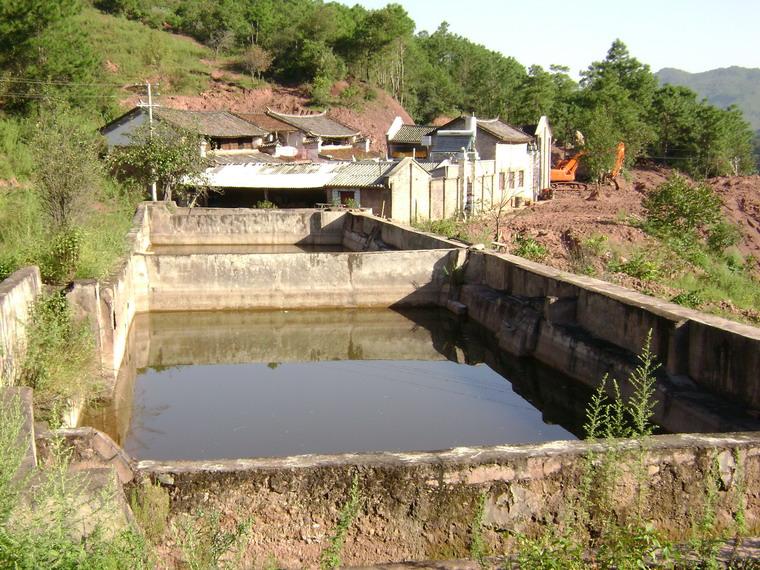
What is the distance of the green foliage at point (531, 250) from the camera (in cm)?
1761

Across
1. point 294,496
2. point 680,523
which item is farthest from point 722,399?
point 294,496

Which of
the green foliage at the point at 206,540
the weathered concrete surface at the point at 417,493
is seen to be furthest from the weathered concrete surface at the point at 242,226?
the green foliage at the point at 206,540

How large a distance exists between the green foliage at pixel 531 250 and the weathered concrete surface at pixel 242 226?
848cm

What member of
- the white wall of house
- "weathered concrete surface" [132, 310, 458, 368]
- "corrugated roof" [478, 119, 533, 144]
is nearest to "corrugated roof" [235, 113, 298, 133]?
"corrugated roof" [478, 119, 533, 144]

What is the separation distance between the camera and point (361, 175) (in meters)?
27.3

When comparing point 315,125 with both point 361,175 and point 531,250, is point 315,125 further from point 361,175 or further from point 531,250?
point 531,250

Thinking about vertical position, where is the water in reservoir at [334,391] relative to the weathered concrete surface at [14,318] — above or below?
below

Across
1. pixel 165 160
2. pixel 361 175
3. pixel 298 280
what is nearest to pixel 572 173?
pixel 361 175

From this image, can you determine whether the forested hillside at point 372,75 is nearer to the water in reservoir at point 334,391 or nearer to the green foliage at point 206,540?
the water in reservoir at point 334,391

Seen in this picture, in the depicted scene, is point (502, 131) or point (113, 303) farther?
point (502, 131)

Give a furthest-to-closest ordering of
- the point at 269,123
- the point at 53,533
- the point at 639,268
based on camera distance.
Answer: the point at 269,123 < the point at 639,268 < the point at 53,533

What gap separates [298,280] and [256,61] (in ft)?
145

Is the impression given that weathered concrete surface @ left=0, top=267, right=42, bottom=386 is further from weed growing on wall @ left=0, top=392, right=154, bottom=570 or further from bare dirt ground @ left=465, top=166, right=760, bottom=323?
bare dirt ground @ left=465, top=166, right=760, bottom=323

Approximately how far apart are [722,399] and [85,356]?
7.91m
